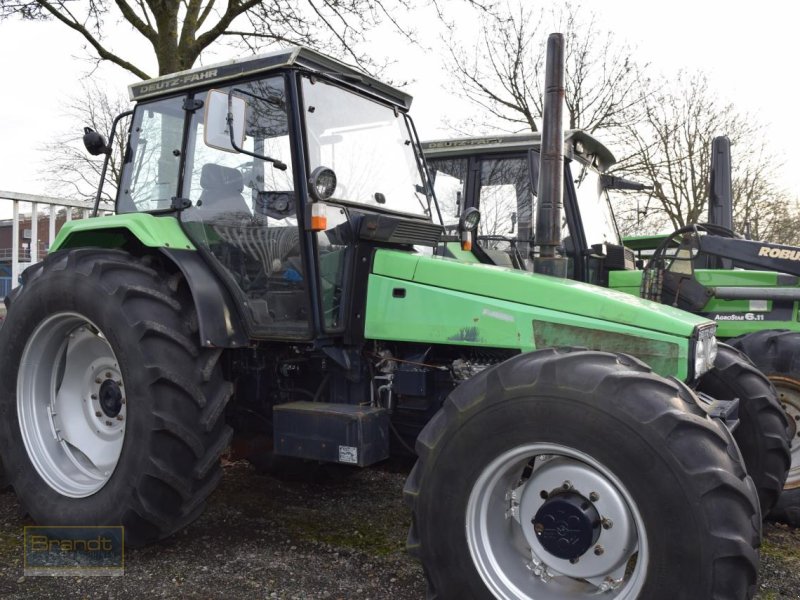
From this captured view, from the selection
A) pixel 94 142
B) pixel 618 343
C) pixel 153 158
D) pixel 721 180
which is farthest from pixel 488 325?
pixel 721 180

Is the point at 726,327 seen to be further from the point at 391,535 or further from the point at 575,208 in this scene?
the point at 391,535

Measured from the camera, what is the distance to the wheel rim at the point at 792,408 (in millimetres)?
4570

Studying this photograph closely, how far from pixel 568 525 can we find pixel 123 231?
2808mm

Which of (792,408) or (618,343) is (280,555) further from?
(792,408)

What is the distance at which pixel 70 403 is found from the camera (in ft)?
13.2

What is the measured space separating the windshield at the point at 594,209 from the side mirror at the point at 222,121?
3.65 meters

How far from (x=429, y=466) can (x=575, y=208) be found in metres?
3.95

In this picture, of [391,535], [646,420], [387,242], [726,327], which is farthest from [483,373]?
[726,327]

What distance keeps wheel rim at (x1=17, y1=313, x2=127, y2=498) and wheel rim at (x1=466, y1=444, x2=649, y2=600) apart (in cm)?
205

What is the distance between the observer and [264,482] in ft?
16.0

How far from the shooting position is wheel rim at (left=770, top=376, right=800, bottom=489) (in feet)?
15.0

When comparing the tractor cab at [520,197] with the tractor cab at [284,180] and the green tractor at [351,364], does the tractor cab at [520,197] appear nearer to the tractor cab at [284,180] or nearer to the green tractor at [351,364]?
the green tractor at [351,364]

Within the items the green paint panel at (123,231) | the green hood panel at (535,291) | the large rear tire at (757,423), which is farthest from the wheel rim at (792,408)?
the green paint panel at (123,231)

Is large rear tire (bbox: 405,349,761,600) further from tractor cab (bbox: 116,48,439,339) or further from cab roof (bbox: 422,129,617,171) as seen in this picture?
cab roof (bbox: 422,129,617,171)
